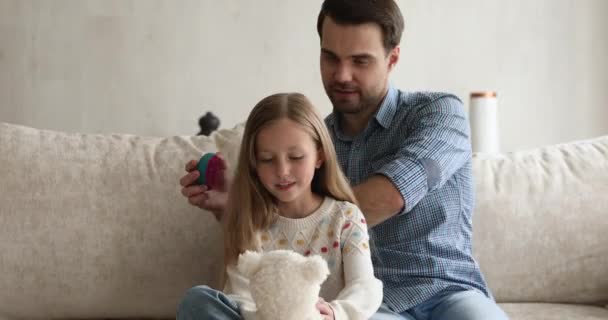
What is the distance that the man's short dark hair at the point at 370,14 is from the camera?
6.17 feet

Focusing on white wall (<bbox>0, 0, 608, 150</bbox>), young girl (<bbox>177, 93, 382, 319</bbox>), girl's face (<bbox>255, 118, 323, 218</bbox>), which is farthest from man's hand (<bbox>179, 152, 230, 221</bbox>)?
white wall (<bbox>0, 0, 608, 150</bbox>)

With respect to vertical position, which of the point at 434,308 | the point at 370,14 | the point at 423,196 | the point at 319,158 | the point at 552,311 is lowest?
the point at 552,311

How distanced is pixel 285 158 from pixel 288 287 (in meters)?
0.32

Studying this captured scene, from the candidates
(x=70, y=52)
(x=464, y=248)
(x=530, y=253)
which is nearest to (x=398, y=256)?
(x=464, y=248)

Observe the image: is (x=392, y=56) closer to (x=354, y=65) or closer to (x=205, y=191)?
(x=354, y=65)

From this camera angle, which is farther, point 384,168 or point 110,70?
point 110,70

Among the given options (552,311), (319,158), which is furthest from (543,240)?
(319,158)

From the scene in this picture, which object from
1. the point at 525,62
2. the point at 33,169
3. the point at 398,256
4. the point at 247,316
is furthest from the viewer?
the point at 525,62

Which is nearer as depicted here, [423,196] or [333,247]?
[333,247]

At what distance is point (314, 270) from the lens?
125 centimetres

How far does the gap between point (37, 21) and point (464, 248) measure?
5.92ft

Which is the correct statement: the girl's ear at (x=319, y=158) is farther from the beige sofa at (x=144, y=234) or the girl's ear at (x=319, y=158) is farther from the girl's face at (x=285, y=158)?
the beige sofa at (x=144, y=234)

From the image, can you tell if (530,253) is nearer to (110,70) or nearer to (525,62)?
(525,62)

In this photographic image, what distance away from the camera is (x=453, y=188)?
184 centimetres
